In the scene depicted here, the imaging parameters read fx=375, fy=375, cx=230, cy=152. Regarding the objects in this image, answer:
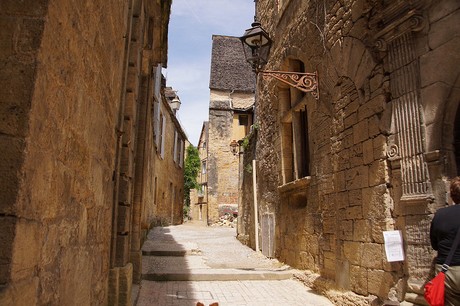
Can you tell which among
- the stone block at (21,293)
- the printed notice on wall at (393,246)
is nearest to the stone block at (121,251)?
the stone block at (21,293)

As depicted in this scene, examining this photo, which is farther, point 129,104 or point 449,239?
point 129,104

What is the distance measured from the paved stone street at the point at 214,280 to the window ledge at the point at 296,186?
1303mm

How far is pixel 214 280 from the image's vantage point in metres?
5.70

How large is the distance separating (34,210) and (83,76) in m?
0.79

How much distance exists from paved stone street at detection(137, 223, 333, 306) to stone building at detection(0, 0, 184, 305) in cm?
193

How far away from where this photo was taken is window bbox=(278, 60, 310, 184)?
6.50 m

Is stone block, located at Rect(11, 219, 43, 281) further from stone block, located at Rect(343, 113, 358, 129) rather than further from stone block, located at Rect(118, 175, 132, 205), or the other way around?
stone block, located at Rect(343, 113, 358, 129)

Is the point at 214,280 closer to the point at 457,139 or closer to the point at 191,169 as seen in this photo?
the point at 457,139

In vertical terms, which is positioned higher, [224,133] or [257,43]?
[224,133]

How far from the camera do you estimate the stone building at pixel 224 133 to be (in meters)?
22.3

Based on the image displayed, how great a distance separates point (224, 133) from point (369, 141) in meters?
18.4

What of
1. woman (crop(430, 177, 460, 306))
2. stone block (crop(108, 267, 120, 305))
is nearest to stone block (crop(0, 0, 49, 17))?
stone block (crop(108, 267, 120, 305))

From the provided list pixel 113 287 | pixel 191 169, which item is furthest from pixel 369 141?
pixel 191 169

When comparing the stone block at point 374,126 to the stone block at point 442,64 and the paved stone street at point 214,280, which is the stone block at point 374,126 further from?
the paved stone street at point 214,280
